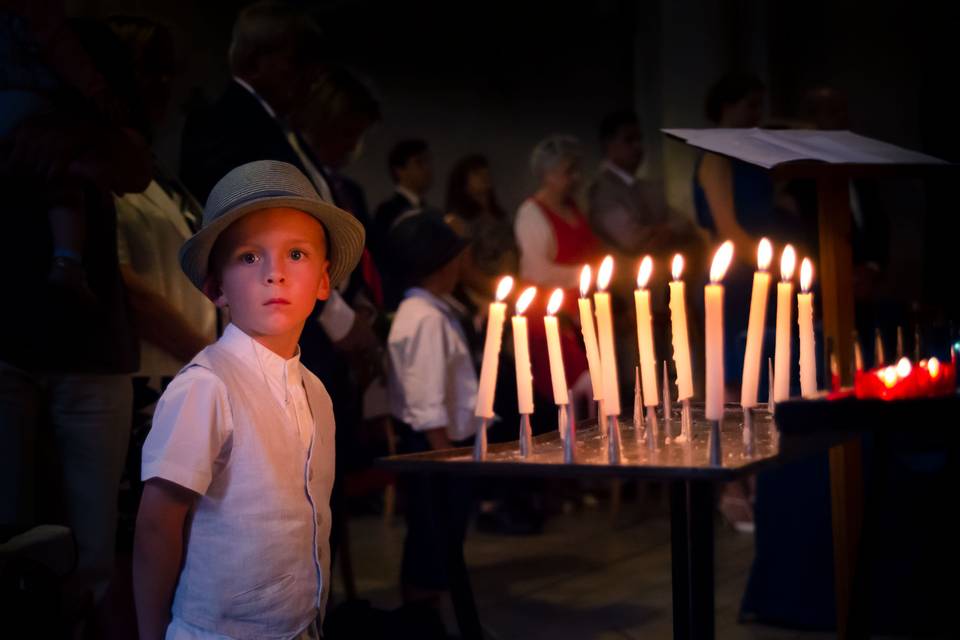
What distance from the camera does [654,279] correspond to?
275 inches

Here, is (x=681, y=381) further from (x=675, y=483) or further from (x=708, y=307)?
(x=708, y=307)

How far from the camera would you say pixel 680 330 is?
212 centimetres

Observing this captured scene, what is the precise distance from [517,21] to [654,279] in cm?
330

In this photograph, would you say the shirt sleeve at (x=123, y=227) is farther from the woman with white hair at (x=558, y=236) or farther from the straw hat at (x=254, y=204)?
the woman with white hair at (x=558, y=236)

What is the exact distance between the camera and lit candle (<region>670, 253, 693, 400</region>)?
2076 mm

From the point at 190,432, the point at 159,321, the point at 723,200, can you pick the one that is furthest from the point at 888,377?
the point at 723,200

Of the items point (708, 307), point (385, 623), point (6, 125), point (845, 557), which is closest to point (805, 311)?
point (708, 307)

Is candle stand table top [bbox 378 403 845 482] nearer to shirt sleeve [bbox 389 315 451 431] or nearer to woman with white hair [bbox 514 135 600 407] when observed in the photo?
shirt sleeve [bbox 389 315 451 431]

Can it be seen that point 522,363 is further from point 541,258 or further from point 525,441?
point 541,258

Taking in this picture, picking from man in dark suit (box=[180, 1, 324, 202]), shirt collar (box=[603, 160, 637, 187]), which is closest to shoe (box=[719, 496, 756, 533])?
shirt collar (box=[603, 160, 637, 187])

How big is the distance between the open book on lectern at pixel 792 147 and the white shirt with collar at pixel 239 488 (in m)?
0.96

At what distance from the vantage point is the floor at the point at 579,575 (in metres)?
3.66

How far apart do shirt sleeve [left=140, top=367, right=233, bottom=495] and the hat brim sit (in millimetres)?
209

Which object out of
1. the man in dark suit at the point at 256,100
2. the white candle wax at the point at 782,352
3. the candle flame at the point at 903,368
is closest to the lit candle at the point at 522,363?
the white candle wax at the point at 782,352
